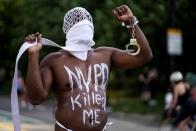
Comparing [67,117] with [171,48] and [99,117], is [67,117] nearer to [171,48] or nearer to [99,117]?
[99,117]

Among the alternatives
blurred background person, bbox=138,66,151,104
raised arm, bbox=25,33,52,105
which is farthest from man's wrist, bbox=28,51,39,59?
blurred background person, bbox=138,66,151,104

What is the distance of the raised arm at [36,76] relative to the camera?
396 cm

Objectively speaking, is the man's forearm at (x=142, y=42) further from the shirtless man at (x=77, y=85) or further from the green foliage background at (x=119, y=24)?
the green foliage background at (x=119, y=24)

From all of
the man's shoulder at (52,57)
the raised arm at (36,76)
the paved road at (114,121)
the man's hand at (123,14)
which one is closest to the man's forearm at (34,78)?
the raised arm at (36,76)

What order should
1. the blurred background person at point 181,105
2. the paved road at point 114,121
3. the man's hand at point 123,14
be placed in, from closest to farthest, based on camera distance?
the man's hand at point 123,14, the blurred background person at point 181,105, the paved road at point 114,121

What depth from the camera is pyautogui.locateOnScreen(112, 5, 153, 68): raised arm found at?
14.0 ft

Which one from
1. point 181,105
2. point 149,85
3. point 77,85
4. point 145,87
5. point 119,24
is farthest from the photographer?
point 149,85

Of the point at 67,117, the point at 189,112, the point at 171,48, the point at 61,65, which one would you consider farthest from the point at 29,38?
the point at 171,48

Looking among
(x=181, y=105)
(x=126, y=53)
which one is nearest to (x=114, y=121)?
(x=181, y=105)

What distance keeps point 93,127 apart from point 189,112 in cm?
846

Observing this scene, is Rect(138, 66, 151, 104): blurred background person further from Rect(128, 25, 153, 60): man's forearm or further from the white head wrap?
the white head wrap

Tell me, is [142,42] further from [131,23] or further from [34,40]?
[34,40]

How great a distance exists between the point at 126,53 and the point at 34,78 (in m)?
0.74

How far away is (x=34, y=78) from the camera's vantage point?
3965 mm
